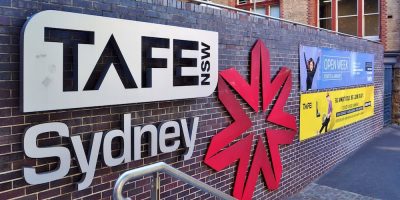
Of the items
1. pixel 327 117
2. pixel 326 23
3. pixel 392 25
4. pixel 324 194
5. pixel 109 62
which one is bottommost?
pixel 324 194

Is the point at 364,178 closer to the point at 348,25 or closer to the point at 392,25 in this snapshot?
the point at 392,25

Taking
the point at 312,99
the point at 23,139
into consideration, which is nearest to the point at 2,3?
the point at 23,139

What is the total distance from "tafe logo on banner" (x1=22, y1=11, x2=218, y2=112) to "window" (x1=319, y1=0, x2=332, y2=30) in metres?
17.1

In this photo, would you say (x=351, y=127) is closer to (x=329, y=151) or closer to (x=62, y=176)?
(x=329, y=151)

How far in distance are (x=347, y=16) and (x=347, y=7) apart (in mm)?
452

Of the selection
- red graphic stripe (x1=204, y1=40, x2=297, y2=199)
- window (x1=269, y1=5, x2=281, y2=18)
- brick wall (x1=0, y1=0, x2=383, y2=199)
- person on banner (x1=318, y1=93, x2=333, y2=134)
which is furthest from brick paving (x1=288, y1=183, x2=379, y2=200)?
window (x1=269, y1=5, x2=281, y2=18)

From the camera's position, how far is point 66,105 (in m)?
3.52

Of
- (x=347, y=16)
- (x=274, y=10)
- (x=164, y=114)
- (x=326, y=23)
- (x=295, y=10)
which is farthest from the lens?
(x=274, y=10)

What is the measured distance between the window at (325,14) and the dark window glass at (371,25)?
1.74 meters

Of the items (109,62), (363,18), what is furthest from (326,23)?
(109,62)

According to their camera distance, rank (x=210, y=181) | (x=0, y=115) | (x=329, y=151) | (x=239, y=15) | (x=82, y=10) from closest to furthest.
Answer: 1. (x=0, y=115)
2. (x=82, y=10)
3. (x=210, y=181)
4. (x=239, y=15)
5. (x=329, y=151)

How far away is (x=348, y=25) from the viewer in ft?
66.8

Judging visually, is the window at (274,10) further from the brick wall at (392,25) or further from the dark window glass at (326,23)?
the brick wall at (392,25)

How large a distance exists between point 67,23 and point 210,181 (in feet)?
9.26
